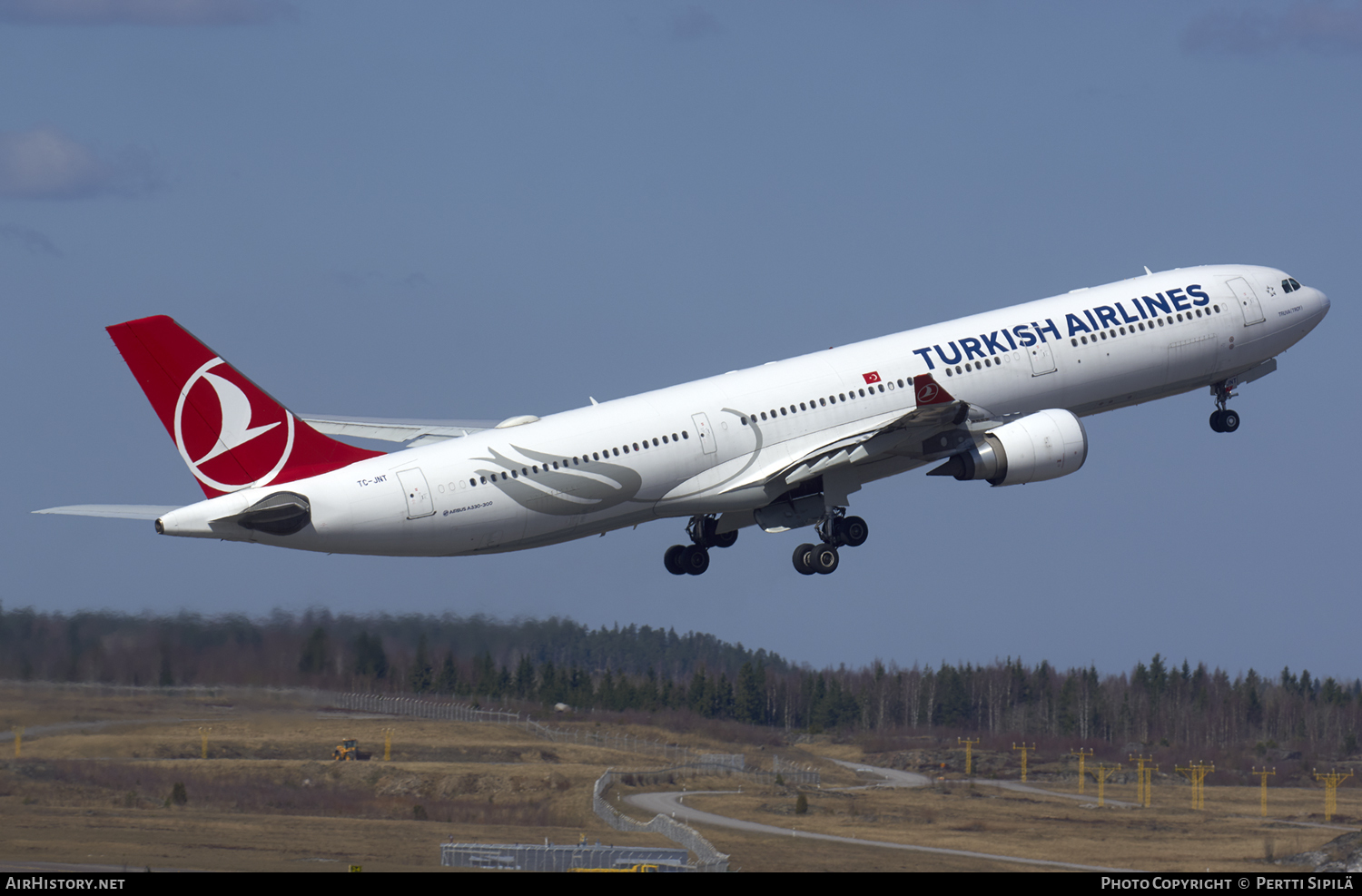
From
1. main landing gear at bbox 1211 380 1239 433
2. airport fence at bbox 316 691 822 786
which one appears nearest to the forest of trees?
airport fence at bbox 316 691 822 786

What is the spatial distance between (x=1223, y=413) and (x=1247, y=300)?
13.6 feet

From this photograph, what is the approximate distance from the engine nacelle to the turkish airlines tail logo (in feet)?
57.9

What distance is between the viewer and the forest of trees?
4444cm

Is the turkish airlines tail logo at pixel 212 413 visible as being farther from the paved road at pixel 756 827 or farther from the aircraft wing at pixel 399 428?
the paved road at pixel 756 827

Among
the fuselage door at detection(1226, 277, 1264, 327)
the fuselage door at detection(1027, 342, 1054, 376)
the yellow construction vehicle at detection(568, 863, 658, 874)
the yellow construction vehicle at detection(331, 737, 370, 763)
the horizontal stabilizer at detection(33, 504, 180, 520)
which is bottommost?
the yellow construction vehicle at detection(568, 863, 658, 874)

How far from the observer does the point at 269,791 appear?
6184 centimetres

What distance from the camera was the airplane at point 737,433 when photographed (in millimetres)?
40562

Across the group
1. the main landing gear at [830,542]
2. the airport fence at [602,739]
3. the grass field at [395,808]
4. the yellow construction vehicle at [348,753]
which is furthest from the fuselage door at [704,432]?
the yellow construction vehicle at [348,753]

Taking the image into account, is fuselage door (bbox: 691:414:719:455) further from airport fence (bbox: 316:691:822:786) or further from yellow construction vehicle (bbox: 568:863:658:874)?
airport fence (bbox: 316:691:822:786)

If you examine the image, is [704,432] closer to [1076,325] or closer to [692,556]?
[692,556]

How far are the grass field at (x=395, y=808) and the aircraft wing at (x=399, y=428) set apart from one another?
8048mm

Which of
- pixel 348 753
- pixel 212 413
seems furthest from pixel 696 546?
pixel 348 753

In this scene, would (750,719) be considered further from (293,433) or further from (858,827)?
(293,433)

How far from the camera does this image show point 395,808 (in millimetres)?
64188
